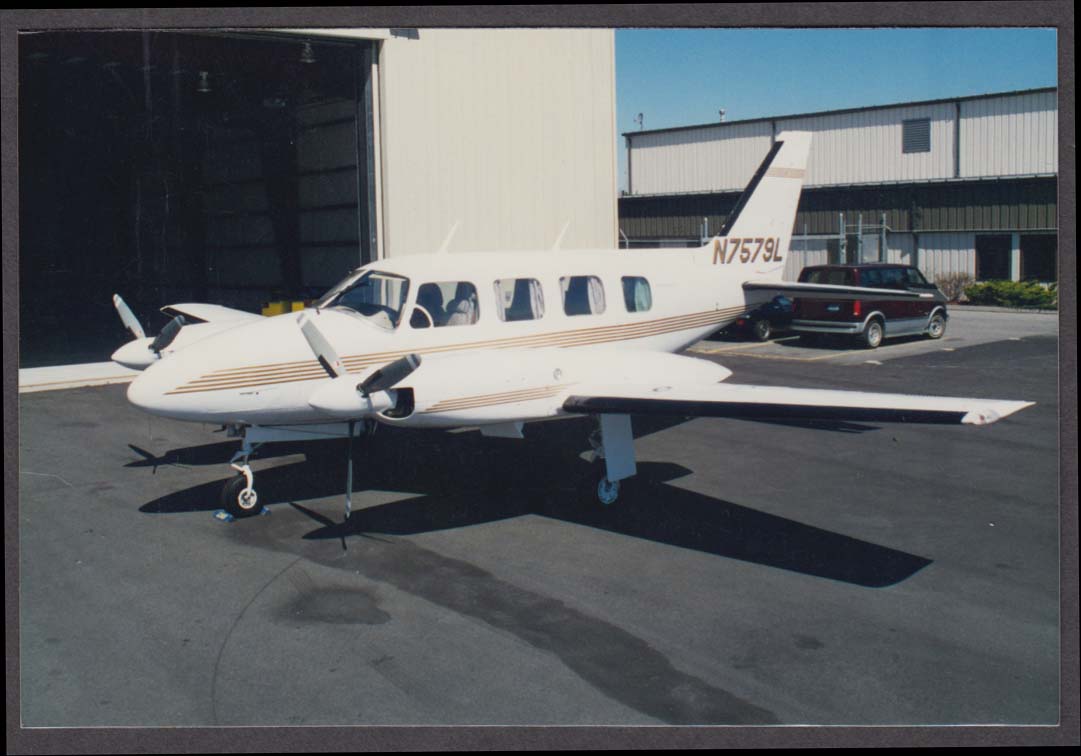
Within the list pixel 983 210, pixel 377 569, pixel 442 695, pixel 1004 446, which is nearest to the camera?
pixel 442 695

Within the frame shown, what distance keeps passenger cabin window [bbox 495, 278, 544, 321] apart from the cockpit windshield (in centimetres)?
113

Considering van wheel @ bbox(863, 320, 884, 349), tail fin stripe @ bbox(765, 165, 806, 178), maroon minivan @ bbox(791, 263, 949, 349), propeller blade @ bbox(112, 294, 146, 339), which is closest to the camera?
propeller blade @ bbox(112, 294, 146, 339)

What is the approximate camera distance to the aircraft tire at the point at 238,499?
375 inches

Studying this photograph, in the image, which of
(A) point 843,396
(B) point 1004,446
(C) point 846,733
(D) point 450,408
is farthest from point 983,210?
(C) point 846,733

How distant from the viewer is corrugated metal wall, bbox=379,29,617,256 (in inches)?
635

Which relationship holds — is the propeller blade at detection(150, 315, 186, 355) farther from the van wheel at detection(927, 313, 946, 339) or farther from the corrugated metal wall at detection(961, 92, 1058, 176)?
the corrugated metal wall at detection(961, 92, 1058, 176)

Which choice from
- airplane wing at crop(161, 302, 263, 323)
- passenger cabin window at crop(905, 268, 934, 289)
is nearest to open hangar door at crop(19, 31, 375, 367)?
airplane wing at crop(161, 302, 263, 323)

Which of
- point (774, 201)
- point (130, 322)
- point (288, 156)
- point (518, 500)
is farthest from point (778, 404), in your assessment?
point (288, 156)

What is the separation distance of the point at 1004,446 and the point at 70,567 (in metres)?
11.4

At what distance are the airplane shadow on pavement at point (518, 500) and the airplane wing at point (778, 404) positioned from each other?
125 centimetres

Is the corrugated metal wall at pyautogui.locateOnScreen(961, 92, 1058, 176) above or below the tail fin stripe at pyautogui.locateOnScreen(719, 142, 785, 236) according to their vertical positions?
above

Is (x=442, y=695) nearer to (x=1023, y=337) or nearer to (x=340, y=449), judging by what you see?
(x=340, y=449)

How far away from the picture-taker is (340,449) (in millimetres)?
12539

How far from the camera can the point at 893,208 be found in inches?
1088
